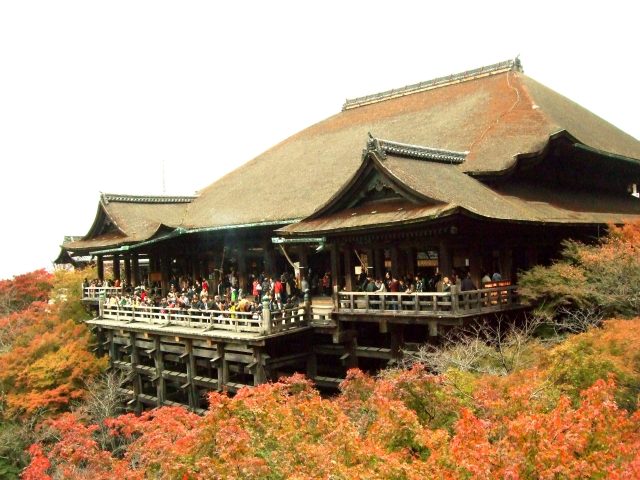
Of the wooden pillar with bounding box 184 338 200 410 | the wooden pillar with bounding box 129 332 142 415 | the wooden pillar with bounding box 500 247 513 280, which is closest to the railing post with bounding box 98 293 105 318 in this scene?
the wooden pillar with bounding box 129 332 142 415

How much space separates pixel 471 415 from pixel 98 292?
80.2 feet

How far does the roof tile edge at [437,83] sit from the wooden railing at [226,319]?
57.9 ft

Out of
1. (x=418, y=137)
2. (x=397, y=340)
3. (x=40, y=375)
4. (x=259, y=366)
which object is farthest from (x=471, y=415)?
(x=40, y=375)

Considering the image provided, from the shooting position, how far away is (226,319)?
19609mm

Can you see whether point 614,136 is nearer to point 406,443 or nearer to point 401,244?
point 401,244

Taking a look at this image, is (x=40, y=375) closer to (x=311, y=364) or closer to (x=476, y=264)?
(x=311, y=364)

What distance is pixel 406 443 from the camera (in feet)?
30.1

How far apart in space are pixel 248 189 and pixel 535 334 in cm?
1719

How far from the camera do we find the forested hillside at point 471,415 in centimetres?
758

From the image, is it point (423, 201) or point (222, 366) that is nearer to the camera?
point (423, 201)

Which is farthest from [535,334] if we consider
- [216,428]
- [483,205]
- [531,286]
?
[216,428]

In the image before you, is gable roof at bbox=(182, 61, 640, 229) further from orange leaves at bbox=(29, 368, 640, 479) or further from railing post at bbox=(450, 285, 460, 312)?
orange leaves at bbox=(29, 368, 640, 479)

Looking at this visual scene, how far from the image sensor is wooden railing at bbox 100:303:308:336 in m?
18.5

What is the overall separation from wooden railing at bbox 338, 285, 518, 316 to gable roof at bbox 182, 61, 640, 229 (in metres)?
5.63
